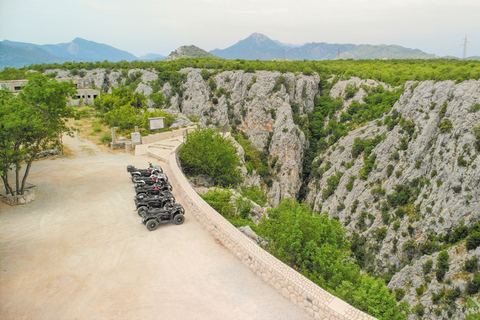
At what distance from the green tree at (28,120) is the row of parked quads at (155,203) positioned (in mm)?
5187

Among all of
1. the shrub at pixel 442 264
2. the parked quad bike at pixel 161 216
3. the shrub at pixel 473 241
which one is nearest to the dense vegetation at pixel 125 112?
the parked quad bike at pixel 161 216

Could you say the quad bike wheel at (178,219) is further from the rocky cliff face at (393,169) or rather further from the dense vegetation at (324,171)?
the rocky cliff face at (393,169)

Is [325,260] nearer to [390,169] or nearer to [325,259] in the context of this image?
[325,259]

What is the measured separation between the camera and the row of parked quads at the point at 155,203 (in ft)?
41.9

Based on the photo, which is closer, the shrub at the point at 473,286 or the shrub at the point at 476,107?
the shrub at the point at 473,286

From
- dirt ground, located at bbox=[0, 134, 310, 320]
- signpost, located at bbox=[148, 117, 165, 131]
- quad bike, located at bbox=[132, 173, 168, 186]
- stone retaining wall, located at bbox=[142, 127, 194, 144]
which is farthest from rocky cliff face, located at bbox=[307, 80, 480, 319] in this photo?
signpost, located at bbox=[148, 117, 165, 131]

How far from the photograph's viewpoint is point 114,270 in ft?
32.4

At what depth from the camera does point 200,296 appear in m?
8.58

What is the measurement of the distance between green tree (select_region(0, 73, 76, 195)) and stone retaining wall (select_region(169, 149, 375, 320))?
8876 millimetres

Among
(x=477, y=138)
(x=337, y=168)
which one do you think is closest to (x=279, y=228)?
(x=477, y=138)

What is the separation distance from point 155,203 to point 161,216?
1.35 m

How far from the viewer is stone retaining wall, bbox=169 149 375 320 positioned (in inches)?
283

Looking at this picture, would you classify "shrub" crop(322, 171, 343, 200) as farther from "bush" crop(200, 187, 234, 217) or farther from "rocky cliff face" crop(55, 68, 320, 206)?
"bush" crop(200, 187, 234, 217)

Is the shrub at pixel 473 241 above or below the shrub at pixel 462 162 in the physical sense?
below
